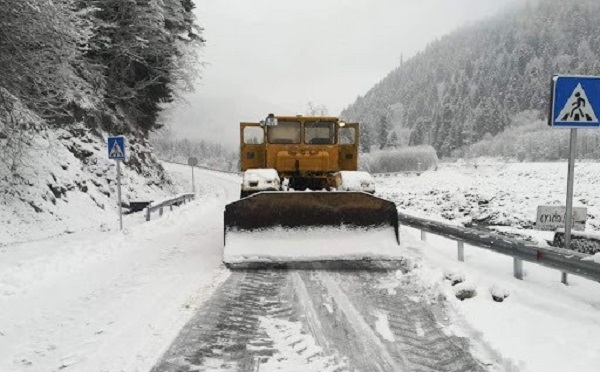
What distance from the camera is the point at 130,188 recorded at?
2048 cm

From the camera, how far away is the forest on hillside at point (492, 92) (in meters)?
106

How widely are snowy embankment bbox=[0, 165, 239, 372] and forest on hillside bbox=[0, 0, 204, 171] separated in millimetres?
4821

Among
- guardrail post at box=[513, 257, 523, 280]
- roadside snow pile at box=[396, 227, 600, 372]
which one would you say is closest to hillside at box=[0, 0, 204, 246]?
roadside snow pile at box=[396, 227, 600, 372]

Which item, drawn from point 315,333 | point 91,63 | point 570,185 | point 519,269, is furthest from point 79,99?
point 570,185

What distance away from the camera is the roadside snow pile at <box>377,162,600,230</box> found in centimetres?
2128

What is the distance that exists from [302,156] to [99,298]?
536cm

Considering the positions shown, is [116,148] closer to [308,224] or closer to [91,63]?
[308,224]

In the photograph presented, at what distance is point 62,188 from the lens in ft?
50.3

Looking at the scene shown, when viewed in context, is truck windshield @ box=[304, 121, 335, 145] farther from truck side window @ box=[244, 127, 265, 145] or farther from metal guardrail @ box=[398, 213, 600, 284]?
metal guardrail @ box=[398, 213, 600, 284]

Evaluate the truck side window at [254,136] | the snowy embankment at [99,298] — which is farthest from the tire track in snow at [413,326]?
the truck side window at [254,136]

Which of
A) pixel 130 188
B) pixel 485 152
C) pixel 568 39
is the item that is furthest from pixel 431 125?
pixel 130 188

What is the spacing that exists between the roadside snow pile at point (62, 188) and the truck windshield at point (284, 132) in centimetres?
655

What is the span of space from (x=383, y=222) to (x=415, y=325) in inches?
122

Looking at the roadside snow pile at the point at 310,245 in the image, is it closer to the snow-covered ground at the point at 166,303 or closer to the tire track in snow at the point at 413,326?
the snow-covered ground at the point at 166,303
